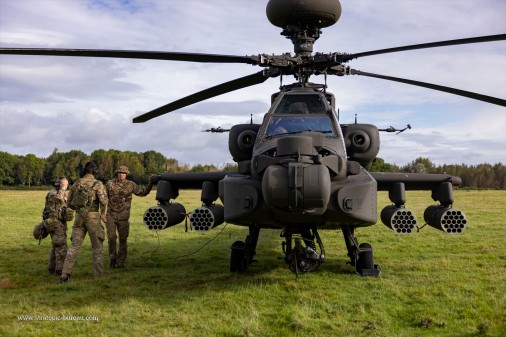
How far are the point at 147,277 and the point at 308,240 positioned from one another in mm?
3085

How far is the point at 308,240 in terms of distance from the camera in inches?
289

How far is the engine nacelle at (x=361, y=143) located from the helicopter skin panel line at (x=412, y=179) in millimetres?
326

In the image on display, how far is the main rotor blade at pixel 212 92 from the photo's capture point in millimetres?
8711

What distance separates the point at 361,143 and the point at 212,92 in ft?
8.75

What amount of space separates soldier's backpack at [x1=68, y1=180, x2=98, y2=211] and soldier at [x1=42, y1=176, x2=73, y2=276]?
3.21ft

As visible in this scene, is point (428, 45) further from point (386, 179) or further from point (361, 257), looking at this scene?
point (361, 257)

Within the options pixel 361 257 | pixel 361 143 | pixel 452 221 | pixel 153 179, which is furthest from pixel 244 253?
pixel 452 221

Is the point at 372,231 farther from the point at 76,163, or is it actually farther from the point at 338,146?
the point at 76,163

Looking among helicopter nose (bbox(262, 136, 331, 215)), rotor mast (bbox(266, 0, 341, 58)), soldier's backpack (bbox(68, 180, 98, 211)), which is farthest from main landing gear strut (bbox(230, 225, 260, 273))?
rotor mast (bbox(266, 0, 341, 58))

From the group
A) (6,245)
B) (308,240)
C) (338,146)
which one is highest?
(338,146)

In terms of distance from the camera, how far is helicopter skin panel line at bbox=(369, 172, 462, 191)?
865cm

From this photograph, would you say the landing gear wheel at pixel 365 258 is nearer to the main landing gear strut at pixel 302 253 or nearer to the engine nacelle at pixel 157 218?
the main landing gear strut at pixel 302 253

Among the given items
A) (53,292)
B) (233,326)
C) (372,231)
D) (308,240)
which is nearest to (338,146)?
(308,240)

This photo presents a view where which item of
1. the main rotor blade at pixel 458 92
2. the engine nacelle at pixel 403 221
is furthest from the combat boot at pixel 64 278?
the main rotor blade at pixel 458 92
